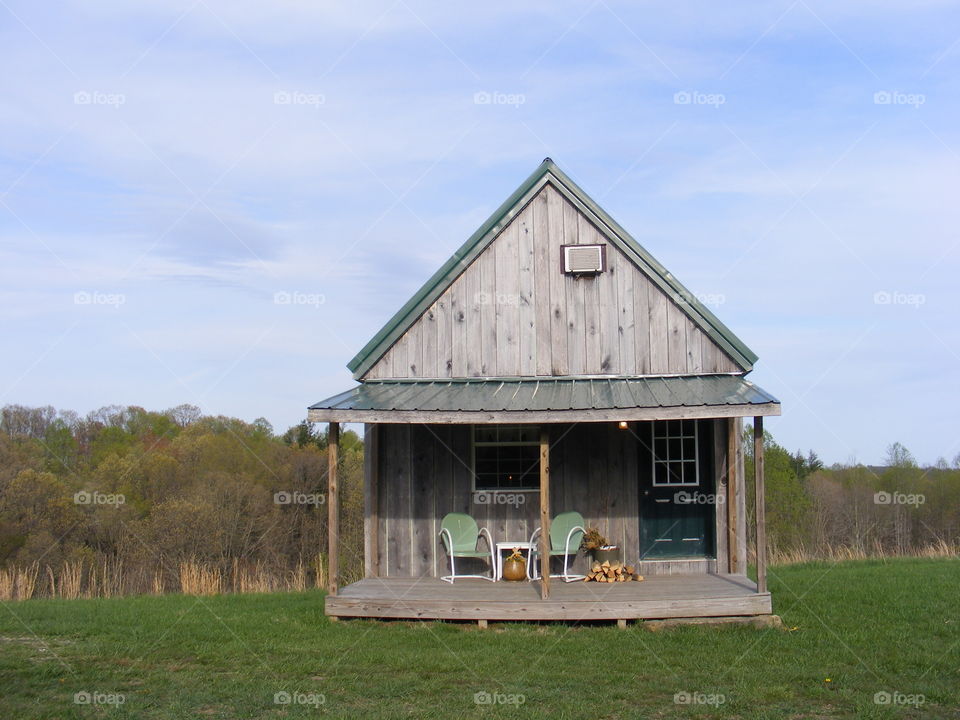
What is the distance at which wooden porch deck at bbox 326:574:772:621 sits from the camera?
35.7 ft

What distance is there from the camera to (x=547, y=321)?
1314 centimetres

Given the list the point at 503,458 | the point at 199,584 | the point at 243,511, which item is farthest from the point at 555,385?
the point at 243,511

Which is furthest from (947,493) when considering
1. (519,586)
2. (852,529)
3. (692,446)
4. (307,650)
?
(307,650)

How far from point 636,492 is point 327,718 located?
6796mm

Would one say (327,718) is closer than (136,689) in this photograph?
Yes

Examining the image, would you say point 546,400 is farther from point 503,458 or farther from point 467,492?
point 467,492

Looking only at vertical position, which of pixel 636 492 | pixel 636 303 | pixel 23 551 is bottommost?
pixel 23 551

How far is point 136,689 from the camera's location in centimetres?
820

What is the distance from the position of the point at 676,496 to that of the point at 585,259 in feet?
11.3

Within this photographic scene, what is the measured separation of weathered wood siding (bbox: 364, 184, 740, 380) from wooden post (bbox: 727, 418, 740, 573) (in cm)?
96

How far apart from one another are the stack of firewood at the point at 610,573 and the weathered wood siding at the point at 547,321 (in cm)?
256

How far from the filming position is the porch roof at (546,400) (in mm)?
10820

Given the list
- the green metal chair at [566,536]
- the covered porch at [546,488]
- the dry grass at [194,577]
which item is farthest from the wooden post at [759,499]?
the dry grass at [194,577]

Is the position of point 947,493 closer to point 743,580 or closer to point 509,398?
point 743,580
